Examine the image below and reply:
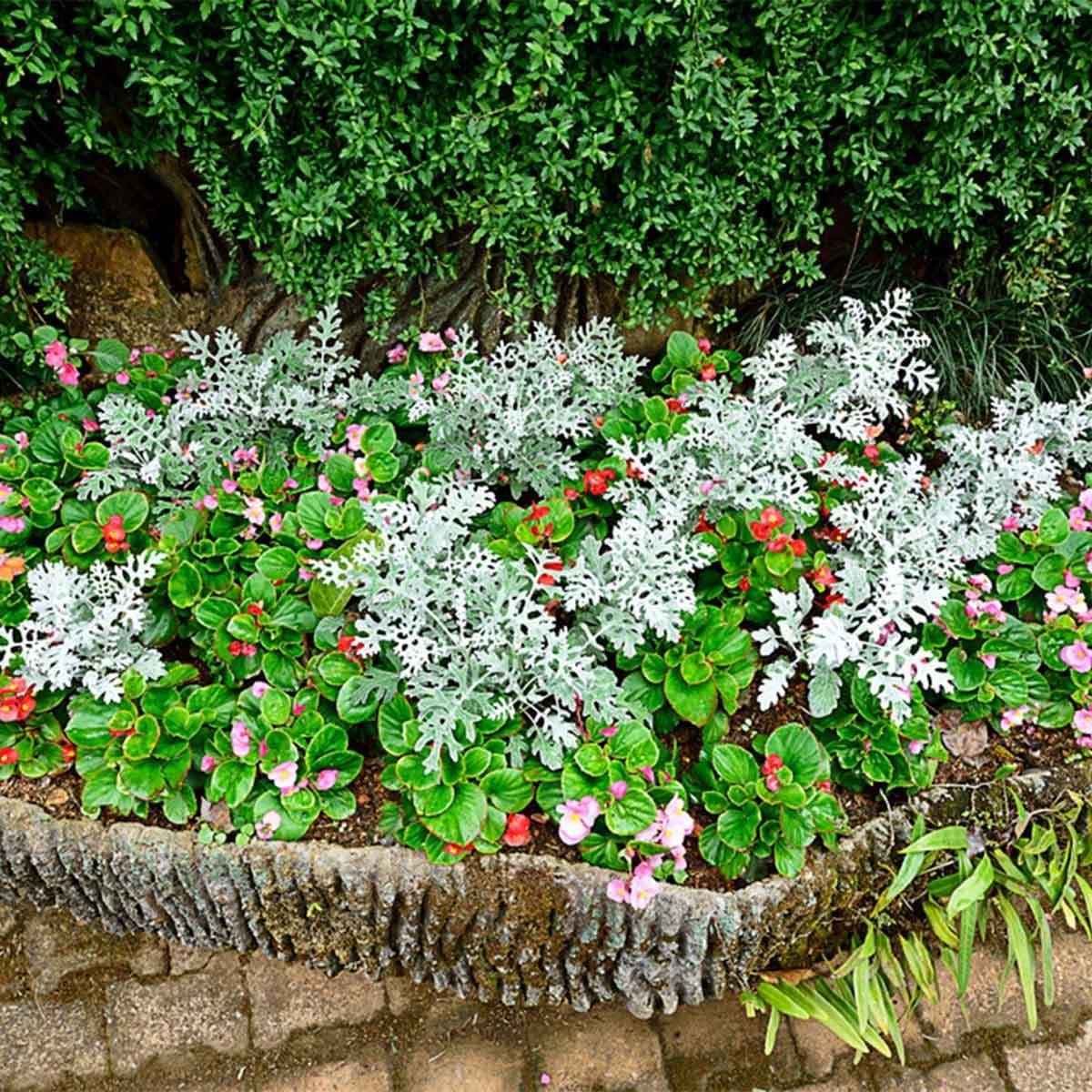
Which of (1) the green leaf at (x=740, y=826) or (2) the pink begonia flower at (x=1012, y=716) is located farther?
(2) the pink begonia flower at (x=1012, y=716)

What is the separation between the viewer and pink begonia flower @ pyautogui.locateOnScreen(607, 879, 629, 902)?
1852mm

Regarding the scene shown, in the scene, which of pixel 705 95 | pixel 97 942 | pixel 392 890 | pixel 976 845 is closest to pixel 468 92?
pixel 705 95

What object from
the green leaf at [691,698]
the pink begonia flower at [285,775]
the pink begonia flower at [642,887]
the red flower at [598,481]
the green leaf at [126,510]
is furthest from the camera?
the red flower at [598,481]

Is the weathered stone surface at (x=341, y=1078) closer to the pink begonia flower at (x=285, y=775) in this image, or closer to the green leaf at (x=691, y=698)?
the pink begonia flower at (x=285, y=775)

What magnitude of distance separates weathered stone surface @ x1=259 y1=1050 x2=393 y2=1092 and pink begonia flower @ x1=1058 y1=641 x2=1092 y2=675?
1.72 metres

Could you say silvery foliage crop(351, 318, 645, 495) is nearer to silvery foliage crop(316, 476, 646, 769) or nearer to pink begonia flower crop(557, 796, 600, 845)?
silvery foliage crop(316, 476, 646, 769)

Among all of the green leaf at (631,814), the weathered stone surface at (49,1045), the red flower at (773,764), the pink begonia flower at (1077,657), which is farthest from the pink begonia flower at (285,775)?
the pink begonia flower at (1077,657)

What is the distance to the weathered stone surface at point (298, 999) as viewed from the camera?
2.24 meters

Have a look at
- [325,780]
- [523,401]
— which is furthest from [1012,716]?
[325,780]

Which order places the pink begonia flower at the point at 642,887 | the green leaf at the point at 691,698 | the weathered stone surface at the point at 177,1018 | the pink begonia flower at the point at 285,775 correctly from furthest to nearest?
the weathered stone surface at the point at 177,1018, the green leaf at the point at 691,698, the pink begonia flower at the point at 285,775, the pink begonia flower at the point at 642,887

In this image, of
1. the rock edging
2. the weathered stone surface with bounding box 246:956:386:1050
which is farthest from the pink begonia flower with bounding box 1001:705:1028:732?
the weathered stone surface with bounding box 246:956:386:1050

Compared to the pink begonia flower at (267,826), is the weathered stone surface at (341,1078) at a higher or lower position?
lower

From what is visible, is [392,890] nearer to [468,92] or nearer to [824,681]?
[824,681]

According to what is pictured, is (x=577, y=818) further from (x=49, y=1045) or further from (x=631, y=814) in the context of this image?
(x=49, y=1045)
